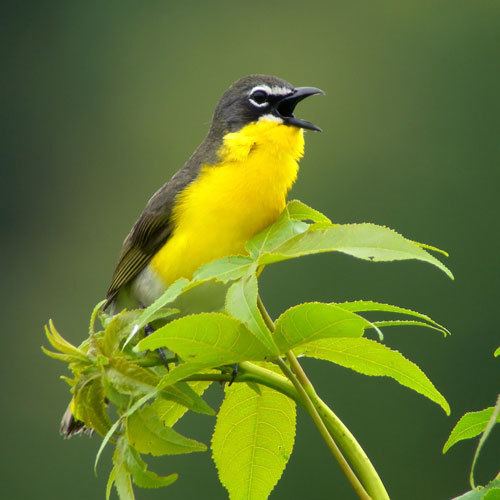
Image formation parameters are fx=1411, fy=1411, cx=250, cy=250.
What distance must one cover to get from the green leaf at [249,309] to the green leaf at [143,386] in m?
0.15

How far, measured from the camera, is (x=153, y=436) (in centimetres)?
217

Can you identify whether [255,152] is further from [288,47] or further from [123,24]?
[123,24]

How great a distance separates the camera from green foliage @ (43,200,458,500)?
2.08 m

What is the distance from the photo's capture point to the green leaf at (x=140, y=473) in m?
2.10

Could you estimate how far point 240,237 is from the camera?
10.1ft

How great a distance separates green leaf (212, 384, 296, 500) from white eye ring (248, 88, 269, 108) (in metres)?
1.22

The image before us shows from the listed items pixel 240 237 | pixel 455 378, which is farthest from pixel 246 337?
pixel 455 378

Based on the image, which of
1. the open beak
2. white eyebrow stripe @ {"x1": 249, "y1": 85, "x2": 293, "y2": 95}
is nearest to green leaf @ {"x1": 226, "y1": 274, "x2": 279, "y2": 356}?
the open beak

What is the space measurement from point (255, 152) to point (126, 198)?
15961 millimetres

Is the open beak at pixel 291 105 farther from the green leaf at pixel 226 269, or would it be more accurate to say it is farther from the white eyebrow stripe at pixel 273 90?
the green leaf at pixel 226 269

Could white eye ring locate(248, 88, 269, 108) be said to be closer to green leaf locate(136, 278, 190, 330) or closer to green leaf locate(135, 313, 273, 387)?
green leaf locate(136, 278, 190, 330)

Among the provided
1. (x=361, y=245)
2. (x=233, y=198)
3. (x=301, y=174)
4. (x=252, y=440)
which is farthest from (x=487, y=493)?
(x=301, y=174)

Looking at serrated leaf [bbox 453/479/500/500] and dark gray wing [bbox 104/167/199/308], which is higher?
serrated leaf [bbox 453/479/500/500]

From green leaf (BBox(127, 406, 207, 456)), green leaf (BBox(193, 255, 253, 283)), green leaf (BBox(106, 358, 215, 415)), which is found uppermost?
green leaf (BBox(193, 255, 253, 283))
